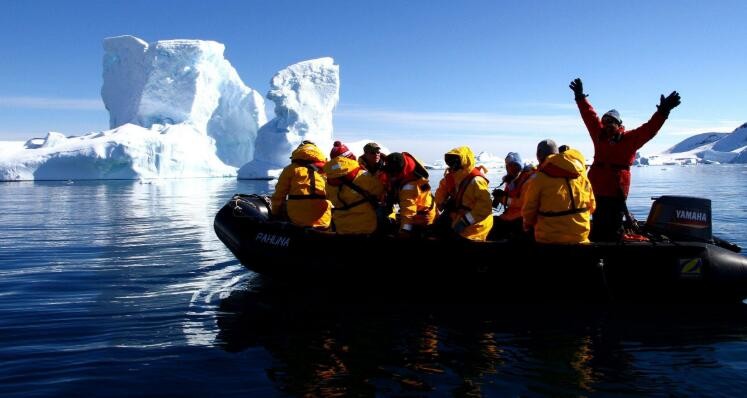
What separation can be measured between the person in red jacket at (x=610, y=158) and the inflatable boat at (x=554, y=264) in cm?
31

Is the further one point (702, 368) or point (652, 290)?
point (652, 290)

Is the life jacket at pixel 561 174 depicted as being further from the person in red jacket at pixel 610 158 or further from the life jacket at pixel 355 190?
the life jacket at pixel 355 190

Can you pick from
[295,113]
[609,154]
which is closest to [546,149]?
[609,154]

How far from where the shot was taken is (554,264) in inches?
191

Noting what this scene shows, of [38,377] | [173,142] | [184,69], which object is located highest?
[184,69]

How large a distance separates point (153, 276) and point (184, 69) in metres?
41.8

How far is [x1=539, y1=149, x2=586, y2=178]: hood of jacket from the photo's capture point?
4.38 meters

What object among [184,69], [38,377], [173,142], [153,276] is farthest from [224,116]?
[38,377]

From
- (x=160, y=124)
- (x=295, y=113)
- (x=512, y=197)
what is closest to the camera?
(x=512, y=197)

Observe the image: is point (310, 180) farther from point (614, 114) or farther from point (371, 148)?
point (614, 114)

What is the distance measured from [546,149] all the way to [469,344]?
187 centimetres

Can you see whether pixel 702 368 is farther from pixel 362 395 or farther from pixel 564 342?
pixel 362 395

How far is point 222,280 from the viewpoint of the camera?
654cm

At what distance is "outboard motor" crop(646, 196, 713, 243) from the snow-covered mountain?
94.4 m
